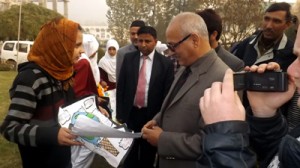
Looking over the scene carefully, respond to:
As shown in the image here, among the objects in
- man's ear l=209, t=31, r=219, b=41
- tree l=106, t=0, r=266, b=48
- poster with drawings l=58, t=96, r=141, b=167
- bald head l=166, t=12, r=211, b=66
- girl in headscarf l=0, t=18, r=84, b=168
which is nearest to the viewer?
poster with drawings l=58, t=96, r=141, b=167

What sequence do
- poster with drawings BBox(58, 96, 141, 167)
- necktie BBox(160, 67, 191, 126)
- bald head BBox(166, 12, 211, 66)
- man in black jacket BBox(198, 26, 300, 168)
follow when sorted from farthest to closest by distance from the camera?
necktie BBox(160, 67, 191, 126) → bald head BBox(166, 12, 211, 66) → poster with drawings BBox(58, 96, 141, 167) → man in black jacket BBox(198, 26, 300, 168)

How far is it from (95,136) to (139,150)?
202 centimetres

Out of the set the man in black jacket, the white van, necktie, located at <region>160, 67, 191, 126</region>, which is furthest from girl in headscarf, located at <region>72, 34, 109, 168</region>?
the white van

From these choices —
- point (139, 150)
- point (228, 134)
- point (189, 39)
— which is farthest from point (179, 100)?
point (139, 150)

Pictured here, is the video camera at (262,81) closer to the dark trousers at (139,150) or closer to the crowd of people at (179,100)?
the crowd of people at (179,100)

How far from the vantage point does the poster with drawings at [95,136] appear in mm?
1829

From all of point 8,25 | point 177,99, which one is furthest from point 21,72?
point 8,25

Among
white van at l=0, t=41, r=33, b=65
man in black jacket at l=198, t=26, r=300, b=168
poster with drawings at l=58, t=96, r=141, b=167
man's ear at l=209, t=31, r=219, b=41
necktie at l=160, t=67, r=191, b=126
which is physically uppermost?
man's ear at l=209, t=31, r=219, b=41

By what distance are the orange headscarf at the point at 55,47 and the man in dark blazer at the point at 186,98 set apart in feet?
2.20

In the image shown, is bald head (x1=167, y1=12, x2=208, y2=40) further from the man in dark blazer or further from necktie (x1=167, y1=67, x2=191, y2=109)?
necktie (x1=167, y1=67, x2=191, y2=109)

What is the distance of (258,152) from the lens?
1.57 metres

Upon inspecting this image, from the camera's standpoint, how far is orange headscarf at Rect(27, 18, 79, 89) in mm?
2158

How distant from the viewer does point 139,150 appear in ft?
12.3

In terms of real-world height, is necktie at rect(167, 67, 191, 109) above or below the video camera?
below
